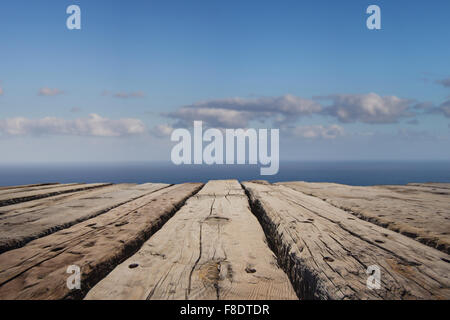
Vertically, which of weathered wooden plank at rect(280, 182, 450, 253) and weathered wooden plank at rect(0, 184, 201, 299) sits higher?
weathered wooden plank at rect(280, 182, 450, 253)

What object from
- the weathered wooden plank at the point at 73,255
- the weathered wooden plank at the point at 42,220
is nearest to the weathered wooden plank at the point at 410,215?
the weathered wooden plank at the point at 73,255

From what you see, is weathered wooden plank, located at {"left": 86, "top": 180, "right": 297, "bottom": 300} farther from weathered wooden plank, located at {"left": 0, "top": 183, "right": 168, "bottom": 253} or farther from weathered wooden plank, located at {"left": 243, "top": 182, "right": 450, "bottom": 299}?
weathered wooden plank, located at {"left": 0, "top": 183, "right": 168, "bottom": 253}

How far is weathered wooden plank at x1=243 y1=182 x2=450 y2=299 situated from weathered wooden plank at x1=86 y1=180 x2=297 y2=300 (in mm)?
129

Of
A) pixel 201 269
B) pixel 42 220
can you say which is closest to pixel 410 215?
pixel 201 269

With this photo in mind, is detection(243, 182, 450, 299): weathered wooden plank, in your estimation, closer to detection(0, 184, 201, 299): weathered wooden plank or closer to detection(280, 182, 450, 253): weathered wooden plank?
detection(280, 182, 450, 253): weathered wooden plank

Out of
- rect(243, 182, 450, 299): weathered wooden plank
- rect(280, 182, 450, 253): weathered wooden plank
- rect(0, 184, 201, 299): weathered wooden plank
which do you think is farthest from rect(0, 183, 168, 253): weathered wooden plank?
rect(280, 182, 450, 253): weathered wooden plank

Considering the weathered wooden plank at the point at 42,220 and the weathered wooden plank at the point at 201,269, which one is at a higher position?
the weathered wooden plank at the point at 42,220

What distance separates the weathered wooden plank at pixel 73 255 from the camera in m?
1.18

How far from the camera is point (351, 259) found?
145cm

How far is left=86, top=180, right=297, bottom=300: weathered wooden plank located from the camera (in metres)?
1.14

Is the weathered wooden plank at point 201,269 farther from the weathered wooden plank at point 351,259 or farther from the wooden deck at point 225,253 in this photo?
the weathered wooden plank at point 351,259

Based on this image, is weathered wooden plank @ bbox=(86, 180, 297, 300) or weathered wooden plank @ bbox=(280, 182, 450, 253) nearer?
weathered wooden plank @ bbox=(86, 180, 297, 300)
